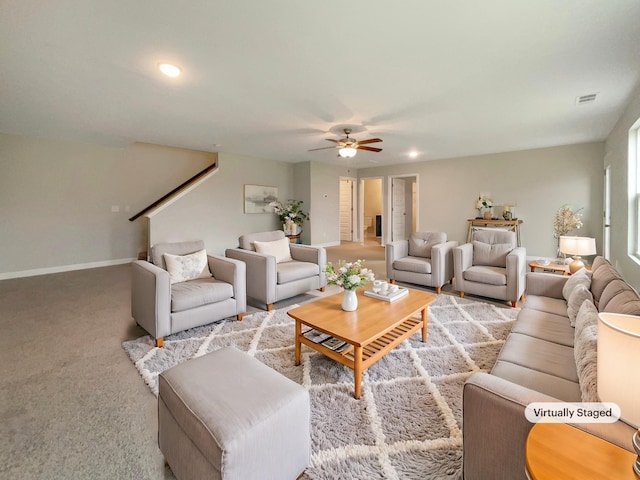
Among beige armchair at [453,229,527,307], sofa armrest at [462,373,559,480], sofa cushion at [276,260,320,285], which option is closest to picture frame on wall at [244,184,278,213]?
→ sofa cushion at [276,260,320,285]

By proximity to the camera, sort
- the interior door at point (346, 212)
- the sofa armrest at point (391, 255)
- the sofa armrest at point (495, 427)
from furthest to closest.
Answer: the interior door at point (346, 212) → the sofa armrest at point (391, 255) → the sofa armrest at point (495, 427)

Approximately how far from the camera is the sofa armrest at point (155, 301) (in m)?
2.46

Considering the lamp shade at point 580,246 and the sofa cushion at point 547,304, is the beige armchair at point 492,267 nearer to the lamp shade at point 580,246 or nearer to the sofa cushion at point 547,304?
the lamp shade at point 580,246

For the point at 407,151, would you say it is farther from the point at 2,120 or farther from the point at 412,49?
the point at 2,120

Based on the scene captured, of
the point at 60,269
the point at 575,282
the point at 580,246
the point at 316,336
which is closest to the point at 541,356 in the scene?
the point at 575,282

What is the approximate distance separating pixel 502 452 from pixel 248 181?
6.60 m

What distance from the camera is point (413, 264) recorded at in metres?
4.18

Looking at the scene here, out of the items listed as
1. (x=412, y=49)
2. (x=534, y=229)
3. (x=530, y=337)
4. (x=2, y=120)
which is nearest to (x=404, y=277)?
(x=530, y=337)

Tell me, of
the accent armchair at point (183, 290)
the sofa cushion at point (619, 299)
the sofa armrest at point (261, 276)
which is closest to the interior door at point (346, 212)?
the sofa armrest at point (261, 276)

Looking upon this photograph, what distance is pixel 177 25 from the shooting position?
1.95 meters

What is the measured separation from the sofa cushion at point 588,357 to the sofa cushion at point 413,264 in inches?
93.9

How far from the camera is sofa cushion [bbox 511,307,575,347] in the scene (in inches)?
71.3

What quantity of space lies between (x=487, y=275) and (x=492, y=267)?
433 mm

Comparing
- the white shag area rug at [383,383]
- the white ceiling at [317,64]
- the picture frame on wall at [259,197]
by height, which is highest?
the white ceiling at [317,64]
